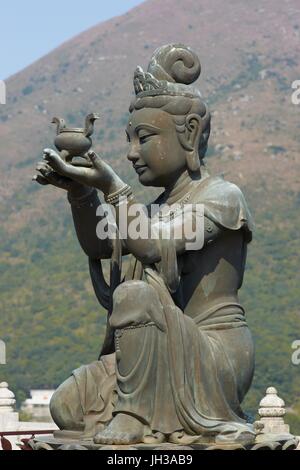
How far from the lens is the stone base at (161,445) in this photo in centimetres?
845

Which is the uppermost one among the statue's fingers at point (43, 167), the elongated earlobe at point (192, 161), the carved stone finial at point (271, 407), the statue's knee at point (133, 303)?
the elongated earlobe at point (192, 161)

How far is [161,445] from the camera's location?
847 cm

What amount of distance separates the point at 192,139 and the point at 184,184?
0.28 meters

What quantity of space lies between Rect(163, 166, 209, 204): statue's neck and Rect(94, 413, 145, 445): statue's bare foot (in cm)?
144

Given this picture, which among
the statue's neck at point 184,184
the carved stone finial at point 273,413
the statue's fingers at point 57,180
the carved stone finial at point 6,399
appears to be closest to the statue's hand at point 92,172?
the statue's fingers at point 57,180

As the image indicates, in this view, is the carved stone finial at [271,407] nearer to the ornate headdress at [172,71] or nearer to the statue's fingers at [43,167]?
the ornate headdress at [172,71]

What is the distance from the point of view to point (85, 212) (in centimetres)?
944

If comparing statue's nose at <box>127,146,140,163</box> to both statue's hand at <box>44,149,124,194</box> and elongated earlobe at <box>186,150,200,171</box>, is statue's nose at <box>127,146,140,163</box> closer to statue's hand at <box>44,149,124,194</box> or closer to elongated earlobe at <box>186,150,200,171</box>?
elongated earlobe at <box>186,150,200,171</box>

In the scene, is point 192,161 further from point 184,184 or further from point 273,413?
point 273,413

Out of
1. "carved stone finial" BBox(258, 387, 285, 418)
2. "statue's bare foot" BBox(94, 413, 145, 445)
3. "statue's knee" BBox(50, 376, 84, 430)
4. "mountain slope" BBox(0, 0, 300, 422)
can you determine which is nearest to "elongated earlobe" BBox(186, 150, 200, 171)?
"statue's knee" BBox(50, 376, 84, 430)

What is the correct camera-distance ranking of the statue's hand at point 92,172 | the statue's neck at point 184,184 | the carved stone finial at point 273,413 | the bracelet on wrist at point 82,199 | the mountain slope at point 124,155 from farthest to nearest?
the mountain slope at point 124,155
the carved stone finial at point 273,413
the bracelet on wrist at point 82,199
the statue's neck at point 184,184
the statue's hand at point 92,172

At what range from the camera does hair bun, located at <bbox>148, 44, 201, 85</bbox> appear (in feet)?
30.7

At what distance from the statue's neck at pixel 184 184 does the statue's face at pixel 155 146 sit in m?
0.05

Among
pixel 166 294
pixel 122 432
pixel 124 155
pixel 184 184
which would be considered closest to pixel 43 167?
pixel 184 184
